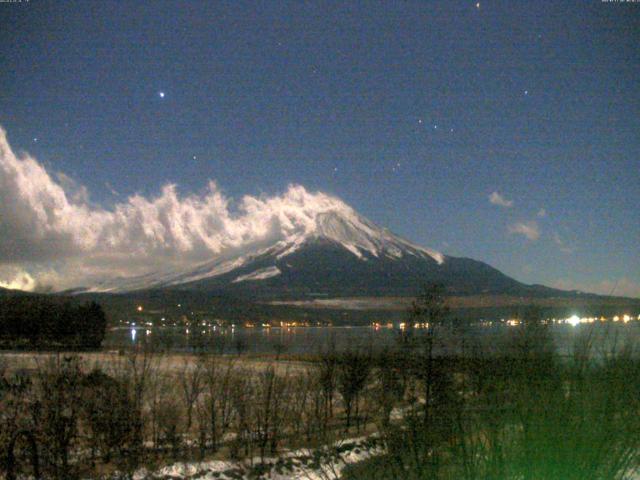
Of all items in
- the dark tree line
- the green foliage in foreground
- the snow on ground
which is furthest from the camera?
the dark tree line

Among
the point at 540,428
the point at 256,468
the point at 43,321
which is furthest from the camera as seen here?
the point at 43,321

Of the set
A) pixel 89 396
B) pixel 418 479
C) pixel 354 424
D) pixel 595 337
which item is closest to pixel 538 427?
pixel 418 479

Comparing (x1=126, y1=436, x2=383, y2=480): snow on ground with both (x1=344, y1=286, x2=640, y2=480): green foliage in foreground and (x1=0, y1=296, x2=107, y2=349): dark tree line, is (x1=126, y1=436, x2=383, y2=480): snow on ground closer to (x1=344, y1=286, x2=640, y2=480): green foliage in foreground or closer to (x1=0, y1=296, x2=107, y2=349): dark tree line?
(x1=344, y1=286, x2=640, y2=480): green foliage in foreground

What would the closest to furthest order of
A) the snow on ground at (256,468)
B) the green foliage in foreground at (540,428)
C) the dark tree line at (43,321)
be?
1. the green foliage in foreground at (540,428)
2. the snow on ground at (256,468)
3. the dark tree line at (43,321)

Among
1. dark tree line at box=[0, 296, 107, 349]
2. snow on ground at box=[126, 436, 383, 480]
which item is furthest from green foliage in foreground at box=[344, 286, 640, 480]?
dark tree line at box=[0, 296, 107, 349]

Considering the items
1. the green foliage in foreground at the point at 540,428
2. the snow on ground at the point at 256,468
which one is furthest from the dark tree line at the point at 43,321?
the green foliage in foreground at the point at 540,428

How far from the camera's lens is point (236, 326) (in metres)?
168

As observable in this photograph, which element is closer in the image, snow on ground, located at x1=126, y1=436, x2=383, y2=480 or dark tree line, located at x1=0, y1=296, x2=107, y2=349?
snow on ground, located at x1=126, y1=436, x2=383, y2=480

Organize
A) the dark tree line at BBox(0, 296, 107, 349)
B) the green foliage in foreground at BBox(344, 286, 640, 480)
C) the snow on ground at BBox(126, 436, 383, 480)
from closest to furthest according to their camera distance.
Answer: the green foliage in foreground at BBox(344, 286, 640, 480) → the snow on ground at BBox(126, 436, 383, 480) → the dark tree line at BBox(0, 296, 107, 349)

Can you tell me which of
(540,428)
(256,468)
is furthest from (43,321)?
(540,428)

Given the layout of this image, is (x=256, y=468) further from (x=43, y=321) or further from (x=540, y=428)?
(x=43, y=321)

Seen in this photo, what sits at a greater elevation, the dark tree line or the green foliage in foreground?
the green foliage in foreground

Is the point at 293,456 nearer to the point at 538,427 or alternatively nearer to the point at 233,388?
the point at 233,388

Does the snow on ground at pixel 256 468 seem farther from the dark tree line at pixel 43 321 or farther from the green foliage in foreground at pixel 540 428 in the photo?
the dark tree line at pixel 43 321
